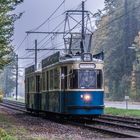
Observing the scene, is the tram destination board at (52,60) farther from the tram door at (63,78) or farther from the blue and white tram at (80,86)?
the tram door at (63,78)

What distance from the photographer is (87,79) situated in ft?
91.3

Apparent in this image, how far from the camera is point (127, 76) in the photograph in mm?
98250

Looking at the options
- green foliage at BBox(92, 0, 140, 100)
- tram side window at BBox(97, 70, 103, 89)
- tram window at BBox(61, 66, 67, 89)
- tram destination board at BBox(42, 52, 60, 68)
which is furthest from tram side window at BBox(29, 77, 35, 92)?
green foliage at BBox(92, 0, 140, 100)

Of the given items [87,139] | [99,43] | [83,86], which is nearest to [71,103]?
[83,86]

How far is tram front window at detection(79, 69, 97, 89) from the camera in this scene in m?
27.8

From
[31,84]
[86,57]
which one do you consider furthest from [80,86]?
[31,84]

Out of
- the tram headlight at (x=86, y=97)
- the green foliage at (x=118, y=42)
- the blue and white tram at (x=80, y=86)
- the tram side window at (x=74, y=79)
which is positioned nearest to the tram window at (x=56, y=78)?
the blue and white tram at (x=80, y=86)

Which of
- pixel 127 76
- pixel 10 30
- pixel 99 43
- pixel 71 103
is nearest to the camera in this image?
pixel 71 103

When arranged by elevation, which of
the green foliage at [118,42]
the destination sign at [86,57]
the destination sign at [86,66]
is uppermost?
the green foliage at [118,42]

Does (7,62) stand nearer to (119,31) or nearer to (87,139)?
(87,139)

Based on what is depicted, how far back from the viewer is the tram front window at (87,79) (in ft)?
91.1

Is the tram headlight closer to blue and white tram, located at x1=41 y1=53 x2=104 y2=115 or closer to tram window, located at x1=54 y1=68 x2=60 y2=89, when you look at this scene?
blue and white tram, located at x1=41 y1=53 x2=104 y2=115

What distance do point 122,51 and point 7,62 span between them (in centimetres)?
7124

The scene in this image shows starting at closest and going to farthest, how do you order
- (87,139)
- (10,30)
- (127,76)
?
(87,139)
(10,30)
(127,76)
